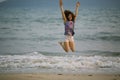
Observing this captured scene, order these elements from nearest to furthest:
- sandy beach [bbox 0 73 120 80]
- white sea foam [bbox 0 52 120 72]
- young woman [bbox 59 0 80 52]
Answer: young woman [bbox 59 0 80 52] → sandy beach [bbox 0 73 120 80] → white sea foam [bbox 0 52 120 72]

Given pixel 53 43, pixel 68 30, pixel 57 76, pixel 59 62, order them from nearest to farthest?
pixel 68 30 → pixel 57 76 → pixel 59 62 → pixel 53 43

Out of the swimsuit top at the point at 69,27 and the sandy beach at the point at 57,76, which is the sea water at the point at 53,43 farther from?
the swimsuit top at the point at 69,27

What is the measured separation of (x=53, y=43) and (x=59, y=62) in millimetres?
1432

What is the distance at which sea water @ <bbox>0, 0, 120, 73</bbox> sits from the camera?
19.9ft

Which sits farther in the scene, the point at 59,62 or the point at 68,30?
the point at 59,62

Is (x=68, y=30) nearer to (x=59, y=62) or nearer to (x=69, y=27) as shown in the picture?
(x=69, y=27)

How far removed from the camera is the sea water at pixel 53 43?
607 centimetres

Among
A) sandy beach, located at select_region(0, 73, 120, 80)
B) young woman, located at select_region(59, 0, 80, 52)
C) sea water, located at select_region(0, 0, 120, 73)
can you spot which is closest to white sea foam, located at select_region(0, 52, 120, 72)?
sea water, located at select_region(0, 0, 120, 73)

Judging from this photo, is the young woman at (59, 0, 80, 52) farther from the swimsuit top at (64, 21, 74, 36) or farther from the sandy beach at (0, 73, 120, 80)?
the sandy beach at (0, 73, 120, 80)

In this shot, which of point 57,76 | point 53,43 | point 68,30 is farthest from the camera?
point 53,43

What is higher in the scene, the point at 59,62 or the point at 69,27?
the point at 69,27

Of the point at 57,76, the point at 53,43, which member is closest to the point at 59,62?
the point at 57,76

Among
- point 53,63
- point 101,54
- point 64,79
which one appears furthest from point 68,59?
point 64,79

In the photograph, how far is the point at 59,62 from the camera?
6277mm
